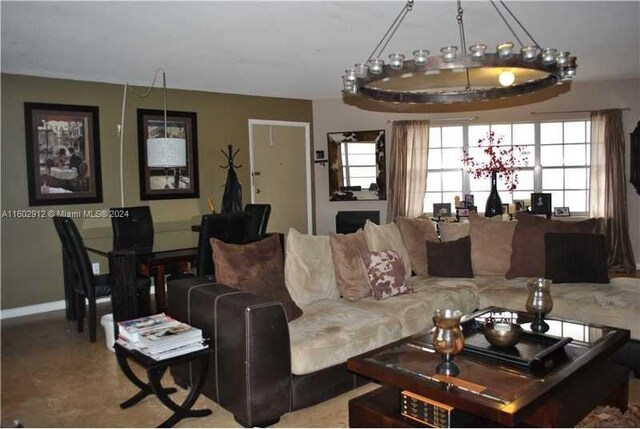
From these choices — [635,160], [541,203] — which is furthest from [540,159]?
[635,160]

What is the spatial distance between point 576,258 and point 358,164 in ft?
13.2

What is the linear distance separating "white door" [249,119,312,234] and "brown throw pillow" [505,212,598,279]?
3.82m

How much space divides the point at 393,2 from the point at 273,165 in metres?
4.12

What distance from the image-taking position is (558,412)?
7.13 feet

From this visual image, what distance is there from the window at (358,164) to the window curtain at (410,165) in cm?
39

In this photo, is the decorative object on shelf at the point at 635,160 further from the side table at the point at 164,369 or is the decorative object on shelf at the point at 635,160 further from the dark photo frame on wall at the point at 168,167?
the side table at the point at 164,369

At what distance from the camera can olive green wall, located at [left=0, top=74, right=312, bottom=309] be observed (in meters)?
5.10

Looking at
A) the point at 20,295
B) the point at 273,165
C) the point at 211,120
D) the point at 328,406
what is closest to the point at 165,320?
the point at 328,406

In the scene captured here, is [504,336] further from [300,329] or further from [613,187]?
[613,187]

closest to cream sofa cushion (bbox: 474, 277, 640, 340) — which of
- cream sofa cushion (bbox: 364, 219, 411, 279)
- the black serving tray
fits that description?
cream sofa cushion (bbox: 364, 219, 411, 279)

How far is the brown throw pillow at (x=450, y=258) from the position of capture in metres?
4.21

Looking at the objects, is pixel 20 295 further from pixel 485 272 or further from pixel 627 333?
pixel 627 333

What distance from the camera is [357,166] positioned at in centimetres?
744

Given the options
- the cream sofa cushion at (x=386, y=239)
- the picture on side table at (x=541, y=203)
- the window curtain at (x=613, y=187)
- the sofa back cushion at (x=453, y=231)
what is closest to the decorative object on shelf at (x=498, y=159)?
the picture on side table at (x=541, y=203)
